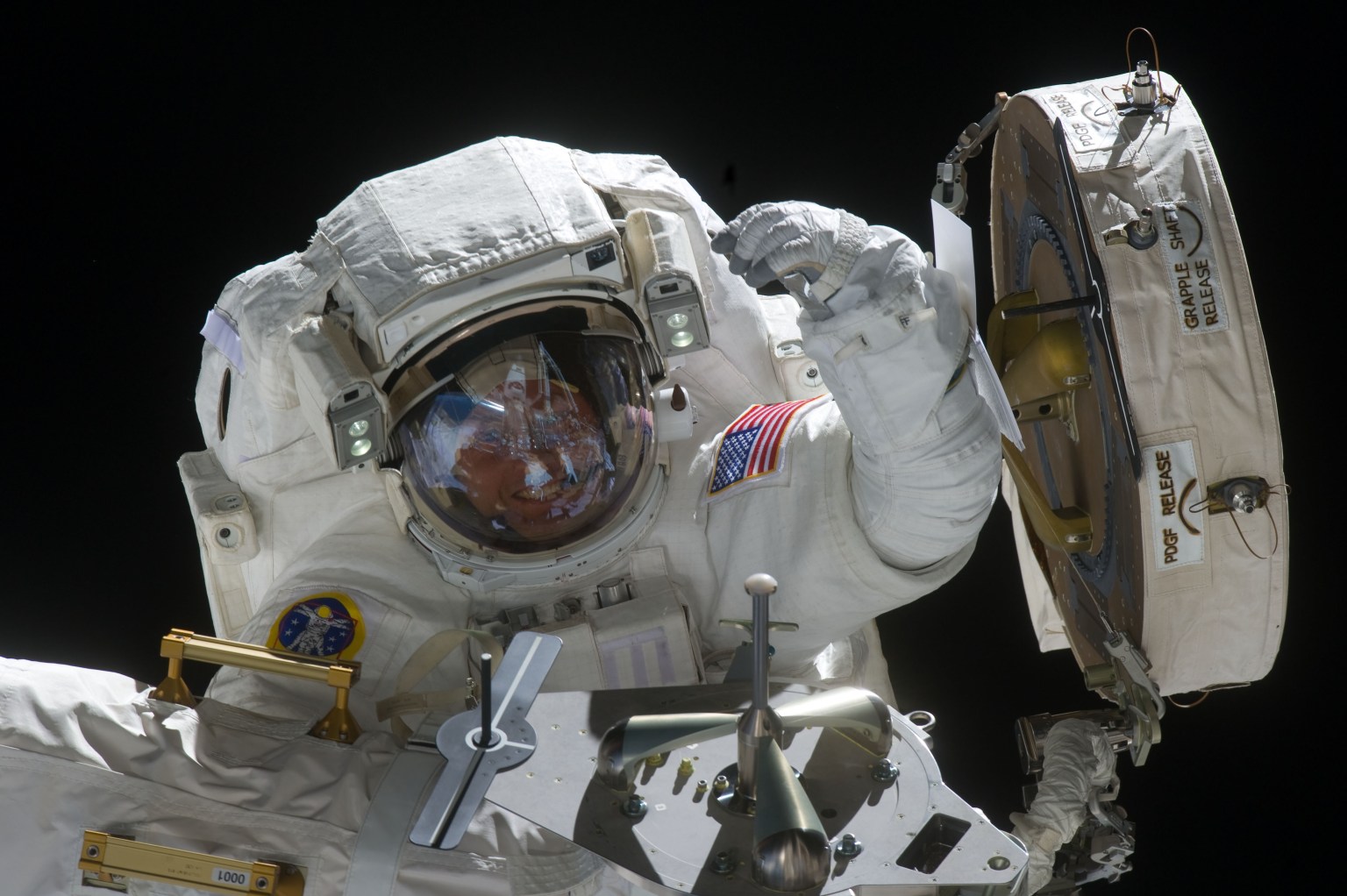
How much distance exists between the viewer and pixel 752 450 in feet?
10.2

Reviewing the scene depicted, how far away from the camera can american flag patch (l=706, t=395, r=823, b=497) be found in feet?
10.1

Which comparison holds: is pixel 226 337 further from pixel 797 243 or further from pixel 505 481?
pixel 797 243

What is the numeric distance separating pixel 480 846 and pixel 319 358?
82 cm

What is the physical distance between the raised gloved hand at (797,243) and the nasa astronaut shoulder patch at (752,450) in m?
0.54

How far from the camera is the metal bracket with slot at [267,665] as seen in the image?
283 cm

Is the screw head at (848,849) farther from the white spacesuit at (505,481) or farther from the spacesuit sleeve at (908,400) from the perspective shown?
the spacesuit sleeve at (908,400)

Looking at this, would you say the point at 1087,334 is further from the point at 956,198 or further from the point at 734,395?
the point at 734,395

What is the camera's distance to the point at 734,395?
339cm

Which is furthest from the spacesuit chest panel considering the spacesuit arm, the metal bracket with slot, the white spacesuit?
the spacesuit arm

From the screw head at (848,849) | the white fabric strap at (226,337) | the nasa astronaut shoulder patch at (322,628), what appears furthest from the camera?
the white fabric strap at (226,337)

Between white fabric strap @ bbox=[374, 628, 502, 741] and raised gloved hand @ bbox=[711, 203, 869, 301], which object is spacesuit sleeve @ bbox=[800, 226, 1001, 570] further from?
white fabric strap @ bbox=[374, 628, 502, 741]

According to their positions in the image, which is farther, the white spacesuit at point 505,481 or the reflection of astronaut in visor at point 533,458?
the reflection of astronaut in visor at point 533,458

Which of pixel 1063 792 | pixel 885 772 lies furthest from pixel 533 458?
pixel 1063 792

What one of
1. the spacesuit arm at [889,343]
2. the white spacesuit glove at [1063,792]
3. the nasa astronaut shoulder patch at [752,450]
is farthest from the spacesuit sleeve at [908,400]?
the white spacesuit glove at [1063,792]
